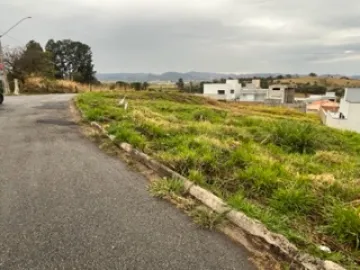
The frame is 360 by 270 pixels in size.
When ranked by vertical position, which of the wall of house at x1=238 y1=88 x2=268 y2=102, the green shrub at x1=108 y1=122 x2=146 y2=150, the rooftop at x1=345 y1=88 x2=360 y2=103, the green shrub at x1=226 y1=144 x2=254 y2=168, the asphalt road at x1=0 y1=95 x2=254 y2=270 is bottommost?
the wall of house at x1=238 y1=88 x2=268 y2=102

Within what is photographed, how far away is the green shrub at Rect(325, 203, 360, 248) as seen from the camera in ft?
8.58

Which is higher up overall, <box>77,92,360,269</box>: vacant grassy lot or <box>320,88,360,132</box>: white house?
<box>77,92,360,269</box>: vacant grassy lot

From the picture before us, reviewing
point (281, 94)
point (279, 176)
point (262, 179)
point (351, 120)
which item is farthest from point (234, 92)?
point (262, 179)

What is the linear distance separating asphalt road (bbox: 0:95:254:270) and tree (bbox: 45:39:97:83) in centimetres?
4577

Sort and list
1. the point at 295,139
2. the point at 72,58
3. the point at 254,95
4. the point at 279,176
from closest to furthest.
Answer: the point at 279,176
the point at 295,139
the point at 72,58
the point at 254,95

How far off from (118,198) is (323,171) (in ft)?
10.4

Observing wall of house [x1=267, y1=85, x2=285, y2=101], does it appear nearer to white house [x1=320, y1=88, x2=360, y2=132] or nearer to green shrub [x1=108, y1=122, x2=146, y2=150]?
white house [x1=320, y1=88, x2=360, y2=132]

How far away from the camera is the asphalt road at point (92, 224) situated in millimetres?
2391

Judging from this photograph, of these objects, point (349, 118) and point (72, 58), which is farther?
point (72, 58)

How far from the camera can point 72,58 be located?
48781 mm

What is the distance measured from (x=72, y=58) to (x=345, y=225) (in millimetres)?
51307

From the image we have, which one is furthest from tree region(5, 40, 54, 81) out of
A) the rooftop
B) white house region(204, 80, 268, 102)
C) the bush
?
white house region(204, 80, 268, 102)

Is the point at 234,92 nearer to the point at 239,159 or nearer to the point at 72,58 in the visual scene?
the point at 72,58

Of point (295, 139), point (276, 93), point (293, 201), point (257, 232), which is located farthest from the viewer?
point (276, 93)
